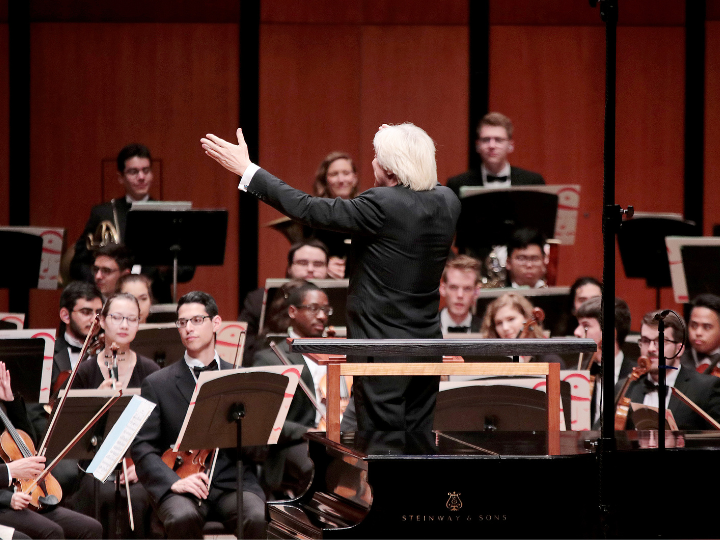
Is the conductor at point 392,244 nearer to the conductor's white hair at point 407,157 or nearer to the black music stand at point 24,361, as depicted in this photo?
the conductor's white hair at point 407,157

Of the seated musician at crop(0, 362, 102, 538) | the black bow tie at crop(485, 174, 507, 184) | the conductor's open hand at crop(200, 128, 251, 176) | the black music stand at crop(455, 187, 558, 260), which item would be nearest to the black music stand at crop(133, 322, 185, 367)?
the seated musician at crop(0, 362, 102, 538)

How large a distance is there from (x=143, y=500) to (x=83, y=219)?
3683 mm

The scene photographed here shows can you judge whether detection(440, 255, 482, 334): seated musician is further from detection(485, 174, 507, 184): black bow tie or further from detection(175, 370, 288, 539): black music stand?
detection(175, 370, 288, 539): black music stand

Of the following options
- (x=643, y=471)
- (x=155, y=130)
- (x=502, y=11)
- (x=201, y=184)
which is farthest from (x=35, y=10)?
(x=643, y=471)

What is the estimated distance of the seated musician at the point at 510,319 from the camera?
4.85m

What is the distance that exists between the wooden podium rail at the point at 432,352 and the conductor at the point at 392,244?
0.27 m

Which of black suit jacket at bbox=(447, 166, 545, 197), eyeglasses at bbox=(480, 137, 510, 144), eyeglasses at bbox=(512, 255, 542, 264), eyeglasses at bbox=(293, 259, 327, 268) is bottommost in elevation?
eyeglasses at bbox=(293, 259, 327, 268)

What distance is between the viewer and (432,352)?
8.37ft

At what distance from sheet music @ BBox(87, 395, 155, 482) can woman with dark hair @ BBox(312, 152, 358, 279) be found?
82.2 inches

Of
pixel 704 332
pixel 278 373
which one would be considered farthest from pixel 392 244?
pixel 704 332

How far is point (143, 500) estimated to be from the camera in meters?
4.42

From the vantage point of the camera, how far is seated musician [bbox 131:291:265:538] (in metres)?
4.13

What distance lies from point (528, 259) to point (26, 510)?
2958 millimetres

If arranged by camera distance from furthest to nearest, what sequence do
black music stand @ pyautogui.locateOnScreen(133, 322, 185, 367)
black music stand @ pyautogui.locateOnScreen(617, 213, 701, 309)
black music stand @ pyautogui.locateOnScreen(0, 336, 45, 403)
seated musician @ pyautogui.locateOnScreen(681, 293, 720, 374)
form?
black music stand @ pyautogui.locateOnScreen(617, 213, 701, 309) → seated musician @ pyautogui.locateOnScreen(681, 293, 720, 374) → black music stand @ pyautogui.locateOnScreen(133, 322, 185, 367) → black music stand @ pyautogui.locateOnScreen(0, 336, 45, 403)
